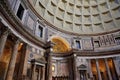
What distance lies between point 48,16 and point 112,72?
14188 mm

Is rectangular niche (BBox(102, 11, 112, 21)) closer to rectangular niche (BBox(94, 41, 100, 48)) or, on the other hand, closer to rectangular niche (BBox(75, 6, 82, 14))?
rectangular niche (BBox(75, 6, 82, 14))

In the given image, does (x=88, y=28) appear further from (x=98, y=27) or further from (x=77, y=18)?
(x=77, y=18)

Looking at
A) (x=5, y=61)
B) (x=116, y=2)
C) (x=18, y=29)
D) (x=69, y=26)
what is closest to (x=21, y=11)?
(x=18, y=29)

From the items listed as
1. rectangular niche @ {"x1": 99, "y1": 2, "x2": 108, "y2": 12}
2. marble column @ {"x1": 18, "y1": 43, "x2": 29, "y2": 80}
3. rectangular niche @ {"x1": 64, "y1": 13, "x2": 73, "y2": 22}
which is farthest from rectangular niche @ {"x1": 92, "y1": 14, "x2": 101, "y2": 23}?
marble column @ {"x1": 18, "y1": 43, "x2": 29, "y2": 80}

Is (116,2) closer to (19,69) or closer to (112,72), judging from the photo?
(112,72)

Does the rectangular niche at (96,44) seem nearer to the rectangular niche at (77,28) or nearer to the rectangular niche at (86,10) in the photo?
the rectangular niche at (77,28)

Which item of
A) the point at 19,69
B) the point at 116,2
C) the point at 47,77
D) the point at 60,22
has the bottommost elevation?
the point at 47,77

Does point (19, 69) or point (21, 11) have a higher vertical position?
point (21, 11)

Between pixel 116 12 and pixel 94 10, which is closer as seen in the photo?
pixel 116 12

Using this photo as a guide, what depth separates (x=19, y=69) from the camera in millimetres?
11266

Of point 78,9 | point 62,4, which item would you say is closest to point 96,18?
point 78,9

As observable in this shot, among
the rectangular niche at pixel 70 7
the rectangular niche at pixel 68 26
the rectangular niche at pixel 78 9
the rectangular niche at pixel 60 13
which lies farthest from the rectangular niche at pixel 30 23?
the rectangular niche at pixel 78 9

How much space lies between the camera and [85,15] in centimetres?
2364

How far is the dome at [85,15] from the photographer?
20992mm
